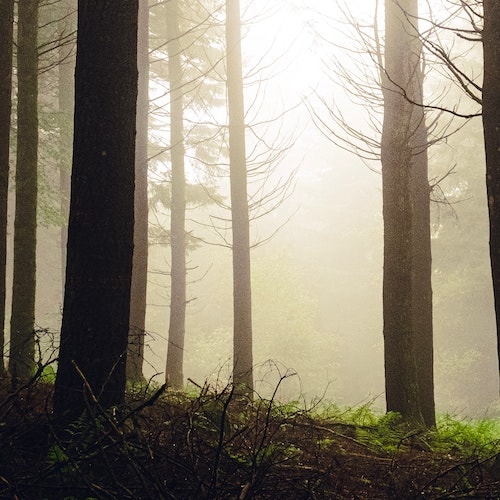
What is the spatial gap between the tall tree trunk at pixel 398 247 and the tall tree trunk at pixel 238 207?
411 centimetres

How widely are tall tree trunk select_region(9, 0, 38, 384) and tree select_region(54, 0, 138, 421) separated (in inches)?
152

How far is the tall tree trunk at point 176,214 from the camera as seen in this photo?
13.7m

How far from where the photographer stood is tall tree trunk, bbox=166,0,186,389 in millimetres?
13734

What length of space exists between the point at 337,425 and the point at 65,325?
8.85 ft

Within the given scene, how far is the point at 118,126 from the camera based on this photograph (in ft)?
13.2

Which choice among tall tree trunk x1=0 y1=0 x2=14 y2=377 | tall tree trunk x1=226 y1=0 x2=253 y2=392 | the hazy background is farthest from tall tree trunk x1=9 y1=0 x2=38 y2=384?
the hazy background

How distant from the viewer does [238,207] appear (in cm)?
1106

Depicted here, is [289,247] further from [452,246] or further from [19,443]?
[19,443]

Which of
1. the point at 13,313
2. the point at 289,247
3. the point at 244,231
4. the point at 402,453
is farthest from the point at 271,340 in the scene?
the point at 402,453

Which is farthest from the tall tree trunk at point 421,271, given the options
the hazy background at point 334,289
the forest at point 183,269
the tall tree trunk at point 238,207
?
the hazy background at point 334,289

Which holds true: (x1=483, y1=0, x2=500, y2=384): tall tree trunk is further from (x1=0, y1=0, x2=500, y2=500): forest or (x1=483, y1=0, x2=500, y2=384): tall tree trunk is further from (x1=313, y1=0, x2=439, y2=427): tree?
(x1=313, y1=0, x2=439, y2=427): tree

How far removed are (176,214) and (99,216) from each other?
11.6 metres

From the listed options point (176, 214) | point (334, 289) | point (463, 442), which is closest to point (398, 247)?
point (463, 442)

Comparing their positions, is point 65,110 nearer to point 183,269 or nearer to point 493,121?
point 183,269
